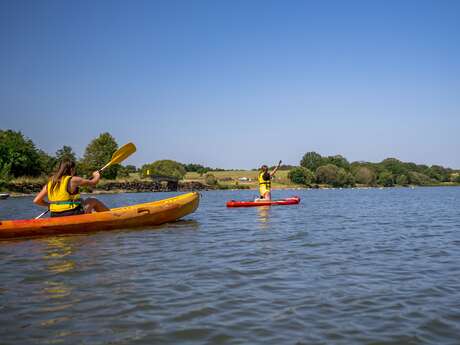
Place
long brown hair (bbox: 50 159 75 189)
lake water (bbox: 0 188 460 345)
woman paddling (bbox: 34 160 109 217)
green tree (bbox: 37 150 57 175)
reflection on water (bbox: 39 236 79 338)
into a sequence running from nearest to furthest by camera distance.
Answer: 1. lake water (bbox: 0 188 460 345)
2. reflection on water (bbox: 39 236 79 338)
3. long brown hair (bbox: 50 159 75 189)
4. woman paddling (bbox: 34 160 109 217)
5. green tree (bbox: 37 150 57 175)

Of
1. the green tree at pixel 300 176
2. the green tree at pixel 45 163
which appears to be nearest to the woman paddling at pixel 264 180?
the green tree at pixel 45 163

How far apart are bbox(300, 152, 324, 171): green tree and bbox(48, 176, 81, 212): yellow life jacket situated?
116m

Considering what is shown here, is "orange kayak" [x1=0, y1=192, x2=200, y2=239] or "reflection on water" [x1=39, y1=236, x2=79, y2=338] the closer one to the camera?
"reflection on water" [x1=39, y1=236, x2=79, y2=338]

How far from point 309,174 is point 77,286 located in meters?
98.2

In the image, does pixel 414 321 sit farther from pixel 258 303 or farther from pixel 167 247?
pixel 167 247

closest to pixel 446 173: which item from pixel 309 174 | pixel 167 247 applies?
pixel 309 174

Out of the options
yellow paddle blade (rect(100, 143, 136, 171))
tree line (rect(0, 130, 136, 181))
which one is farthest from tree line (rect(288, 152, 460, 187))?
yellow paddle blade (rect(100, 143, 136, 171))

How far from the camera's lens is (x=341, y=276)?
19.6 feet

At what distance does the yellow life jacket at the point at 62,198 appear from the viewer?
10219 millimetres

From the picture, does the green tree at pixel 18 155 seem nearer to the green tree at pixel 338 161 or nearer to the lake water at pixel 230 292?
the lake water at pixel 230 292

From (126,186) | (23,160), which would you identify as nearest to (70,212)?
(23,160)

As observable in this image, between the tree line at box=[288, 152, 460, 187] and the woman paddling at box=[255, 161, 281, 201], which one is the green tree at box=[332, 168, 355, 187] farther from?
the woman paddling at box=[255, 161, 281, 201]

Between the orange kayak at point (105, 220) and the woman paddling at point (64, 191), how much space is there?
0.95ft

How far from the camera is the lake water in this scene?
12.6 feet
